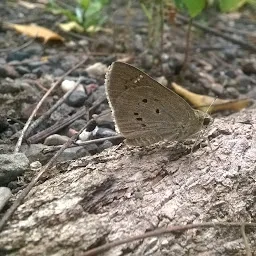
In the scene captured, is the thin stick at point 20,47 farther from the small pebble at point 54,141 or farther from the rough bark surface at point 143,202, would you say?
Result: the rough bark surface at point 143,202

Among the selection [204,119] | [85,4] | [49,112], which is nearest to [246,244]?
[204,119]

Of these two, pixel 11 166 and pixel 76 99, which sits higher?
pixel 11 166

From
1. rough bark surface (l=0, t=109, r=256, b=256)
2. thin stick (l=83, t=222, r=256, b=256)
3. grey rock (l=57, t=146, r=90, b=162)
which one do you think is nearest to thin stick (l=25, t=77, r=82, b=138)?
grey rock (l=57, t=146, r=90, b=162)

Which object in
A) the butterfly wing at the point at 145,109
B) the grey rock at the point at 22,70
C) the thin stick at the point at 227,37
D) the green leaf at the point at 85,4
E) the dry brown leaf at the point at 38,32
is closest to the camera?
the butterfly wing at the point at 145,109

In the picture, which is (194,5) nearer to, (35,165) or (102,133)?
(102,133)

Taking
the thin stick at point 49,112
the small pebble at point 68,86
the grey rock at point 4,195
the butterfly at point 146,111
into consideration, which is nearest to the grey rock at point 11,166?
the grey rock at point 4,195

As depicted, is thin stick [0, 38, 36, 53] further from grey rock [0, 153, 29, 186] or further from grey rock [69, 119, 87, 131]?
grey rock [0, 153, 29, 186]
